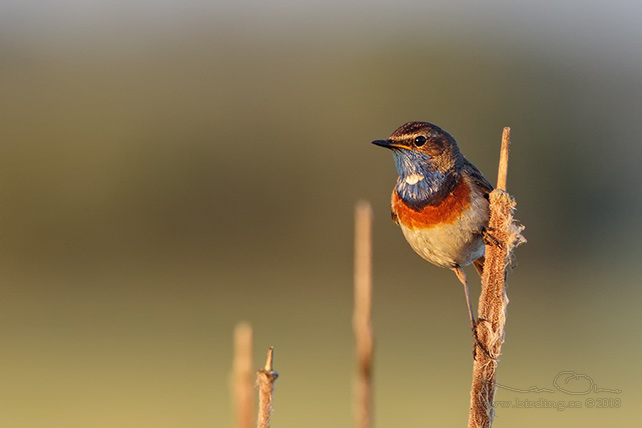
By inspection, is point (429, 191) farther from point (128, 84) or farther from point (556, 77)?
point (128, 84)

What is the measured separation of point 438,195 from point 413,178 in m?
0.15

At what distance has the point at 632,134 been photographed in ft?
74.2

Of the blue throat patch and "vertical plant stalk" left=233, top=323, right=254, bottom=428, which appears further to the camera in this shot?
the blue throat patch

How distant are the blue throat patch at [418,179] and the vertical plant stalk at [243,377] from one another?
Result: 6.38 feet

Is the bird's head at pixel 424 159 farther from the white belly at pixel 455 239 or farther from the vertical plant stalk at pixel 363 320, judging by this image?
the vertical plant stalk at pixel 363 320

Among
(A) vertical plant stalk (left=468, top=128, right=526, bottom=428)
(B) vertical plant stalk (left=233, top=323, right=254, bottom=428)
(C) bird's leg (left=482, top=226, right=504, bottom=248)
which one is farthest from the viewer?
(C) bird's leg (left=482, top=226, right=504, bottom=248)

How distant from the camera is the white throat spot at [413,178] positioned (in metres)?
3.65

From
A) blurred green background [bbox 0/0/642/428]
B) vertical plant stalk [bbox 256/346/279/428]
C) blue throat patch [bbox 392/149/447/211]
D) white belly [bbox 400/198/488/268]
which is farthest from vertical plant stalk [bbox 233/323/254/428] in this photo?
blurred green background [bbox 0/0/642/428]

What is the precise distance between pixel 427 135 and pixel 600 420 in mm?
9378

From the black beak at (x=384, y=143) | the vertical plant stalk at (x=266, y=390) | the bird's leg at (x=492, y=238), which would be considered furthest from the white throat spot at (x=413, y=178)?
the vertical plant stalk at (x=266, y=390)

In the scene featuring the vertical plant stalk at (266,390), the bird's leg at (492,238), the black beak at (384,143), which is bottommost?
the vertical plant stalk at (266,390)

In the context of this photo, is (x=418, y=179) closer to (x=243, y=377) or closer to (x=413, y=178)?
(x=413, y=178)

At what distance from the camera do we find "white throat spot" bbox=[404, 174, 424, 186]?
3646 mm

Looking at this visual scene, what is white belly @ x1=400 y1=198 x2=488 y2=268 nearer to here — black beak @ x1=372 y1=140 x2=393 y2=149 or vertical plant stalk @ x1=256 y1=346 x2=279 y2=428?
black beak @ x1=372 y1=140 x2=393 y2=149
